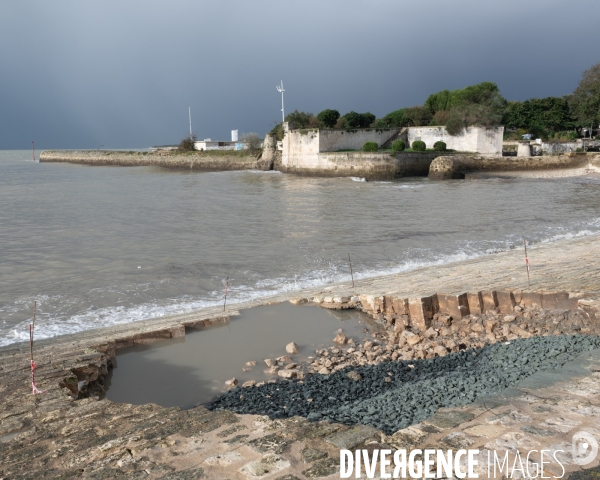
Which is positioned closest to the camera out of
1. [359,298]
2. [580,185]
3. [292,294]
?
[359,298]

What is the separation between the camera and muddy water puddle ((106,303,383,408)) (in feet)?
20.6

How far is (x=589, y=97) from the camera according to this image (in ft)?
166

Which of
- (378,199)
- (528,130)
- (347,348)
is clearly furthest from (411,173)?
(347,348)

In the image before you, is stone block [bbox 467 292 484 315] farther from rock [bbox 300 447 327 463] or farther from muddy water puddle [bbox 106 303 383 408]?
rock [bbox 300 447 327 463]

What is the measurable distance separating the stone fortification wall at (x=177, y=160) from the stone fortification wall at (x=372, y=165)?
11.5 meters

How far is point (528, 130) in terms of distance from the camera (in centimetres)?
5897

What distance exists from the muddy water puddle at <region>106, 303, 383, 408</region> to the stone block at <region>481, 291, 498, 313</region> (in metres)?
1.61

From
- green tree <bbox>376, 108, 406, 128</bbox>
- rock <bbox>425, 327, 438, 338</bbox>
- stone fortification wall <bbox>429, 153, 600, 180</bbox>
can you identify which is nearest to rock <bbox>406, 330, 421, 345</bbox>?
rock <bbox>425, 327, 438, 338</bbox>

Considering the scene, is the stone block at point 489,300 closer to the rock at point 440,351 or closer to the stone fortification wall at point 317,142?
the rock at point 440,351

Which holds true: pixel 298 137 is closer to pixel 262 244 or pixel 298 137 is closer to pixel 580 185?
pixel 580 185

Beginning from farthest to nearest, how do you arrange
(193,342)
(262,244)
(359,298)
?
(262,244), (359,298), (193,342)

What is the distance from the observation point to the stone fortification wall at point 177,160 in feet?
200

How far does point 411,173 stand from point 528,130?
22029 millimetres

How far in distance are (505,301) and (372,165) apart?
37.0 meters
